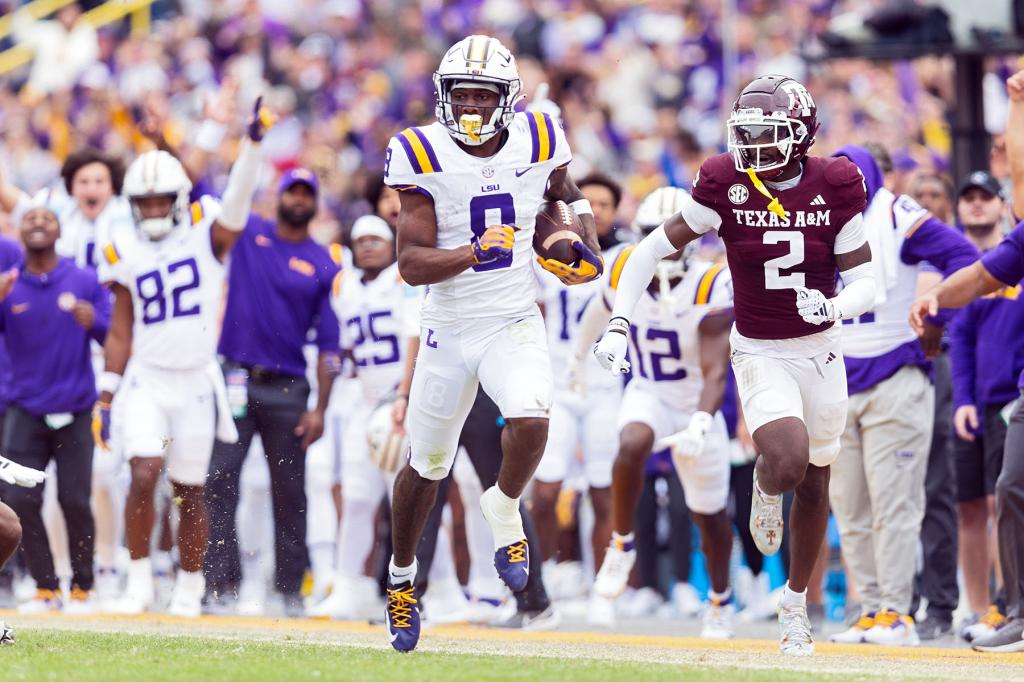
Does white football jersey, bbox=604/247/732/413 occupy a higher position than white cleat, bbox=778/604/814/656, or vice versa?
white football jersey, bbox=604/247/732/413

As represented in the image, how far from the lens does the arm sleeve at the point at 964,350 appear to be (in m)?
9.05

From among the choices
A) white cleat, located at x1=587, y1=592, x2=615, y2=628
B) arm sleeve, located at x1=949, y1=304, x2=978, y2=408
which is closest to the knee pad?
white cleat, located at x1=587, y1=592, x2=615, y2=628

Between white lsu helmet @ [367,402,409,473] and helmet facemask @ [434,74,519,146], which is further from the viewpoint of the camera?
white lsu helmet @ [367,402,409,473]

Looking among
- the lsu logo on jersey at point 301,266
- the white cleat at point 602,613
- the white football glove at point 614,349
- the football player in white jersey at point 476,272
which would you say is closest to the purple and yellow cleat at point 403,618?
the football player in white jersey at point 476,272

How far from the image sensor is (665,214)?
9453 millimetres

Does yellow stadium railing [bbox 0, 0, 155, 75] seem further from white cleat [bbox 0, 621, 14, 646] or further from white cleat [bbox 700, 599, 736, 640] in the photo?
white cleat [bbox 0, 621, 14, 646]

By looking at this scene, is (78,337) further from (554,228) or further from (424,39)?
(424,39)

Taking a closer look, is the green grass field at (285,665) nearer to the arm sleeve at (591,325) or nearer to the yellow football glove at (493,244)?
the yellow football glove at (493,244)

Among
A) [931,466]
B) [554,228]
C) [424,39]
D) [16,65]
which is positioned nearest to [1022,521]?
[931,466]

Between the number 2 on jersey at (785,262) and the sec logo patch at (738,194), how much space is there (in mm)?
163

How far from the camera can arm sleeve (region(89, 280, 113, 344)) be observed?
34.0 feet

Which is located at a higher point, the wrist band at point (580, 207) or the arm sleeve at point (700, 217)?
the wrist band at point (580, 207)

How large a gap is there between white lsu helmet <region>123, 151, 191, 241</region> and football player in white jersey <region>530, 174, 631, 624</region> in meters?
2.20

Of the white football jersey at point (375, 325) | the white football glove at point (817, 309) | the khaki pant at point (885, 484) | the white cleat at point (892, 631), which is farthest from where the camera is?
the white football jersey at point (375, 325)
